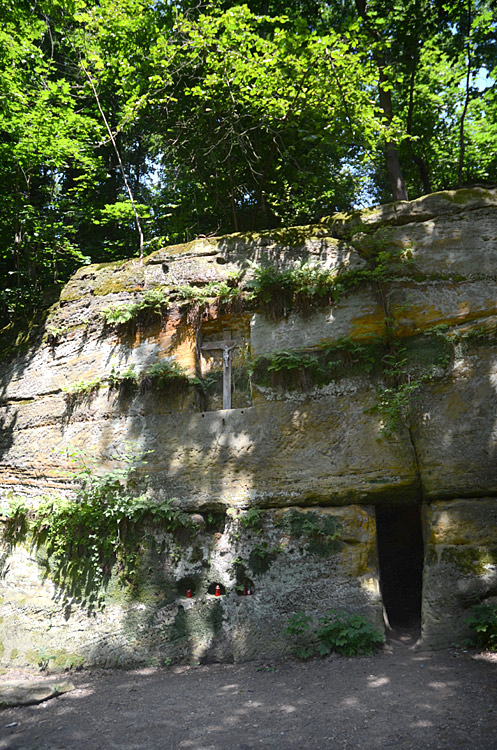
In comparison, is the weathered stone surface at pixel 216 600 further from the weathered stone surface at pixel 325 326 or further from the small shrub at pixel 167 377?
the weathered stone surface at pixel 325 326

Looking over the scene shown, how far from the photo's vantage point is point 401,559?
31.4ft

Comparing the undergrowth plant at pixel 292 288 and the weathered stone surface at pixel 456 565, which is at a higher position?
the undergrowth plant at pixel 292 288

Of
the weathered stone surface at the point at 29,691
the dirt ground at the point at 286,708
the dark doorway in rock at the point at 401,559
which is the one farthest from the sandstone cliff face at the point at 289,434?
the dark doorway in rock at the point at 401,559

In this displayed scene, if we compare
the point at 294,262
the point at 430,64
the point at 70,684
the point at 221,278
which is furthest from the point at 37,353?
the point at 430,64

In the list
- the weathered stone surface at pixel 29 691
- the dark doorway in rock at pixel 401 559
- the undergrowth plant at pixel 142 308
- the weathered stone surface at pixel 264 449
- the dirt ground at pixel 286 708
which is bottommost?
the weathered stone surface at pixel 29 691

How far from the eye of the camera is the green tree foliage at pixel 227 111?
988 cm

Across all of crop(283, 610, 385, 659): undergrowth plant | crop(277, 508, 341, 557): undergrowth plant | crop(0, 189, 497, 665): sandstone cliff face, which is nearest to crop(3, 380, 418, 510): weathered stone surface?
crop(0, 189, 497, 665): sandstone cliff face

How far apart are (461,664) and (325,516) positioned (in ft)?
7.83

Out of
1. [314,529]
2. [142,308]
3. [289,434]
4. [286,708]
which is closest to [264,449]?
[289,434]

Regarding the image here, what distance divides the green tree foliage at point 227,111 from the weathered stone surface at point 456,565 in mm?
6736

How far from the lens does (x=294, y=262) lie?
29.7 ft

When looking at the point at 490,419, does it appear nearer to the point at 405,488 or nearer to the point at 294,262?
the point at 405,488

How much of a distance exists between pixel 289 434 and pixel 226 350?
196 cm

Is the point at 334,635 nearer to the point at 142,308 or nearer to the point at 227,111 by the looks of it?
the point at 142,308
